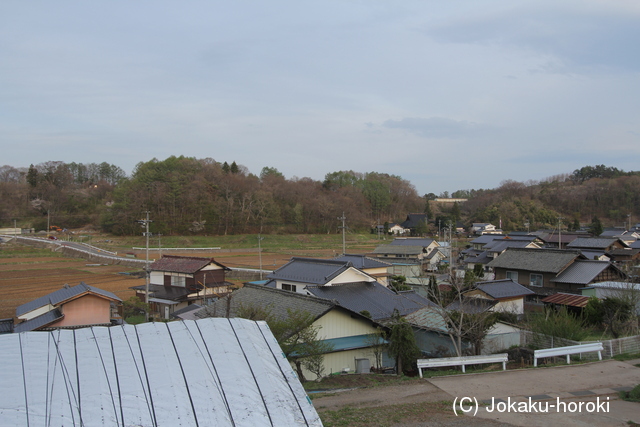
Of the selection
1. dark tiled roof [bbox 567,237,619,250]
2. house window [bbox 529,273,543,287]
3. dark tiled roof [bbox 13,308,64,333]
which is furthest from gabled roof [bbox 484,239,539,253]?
dark tiled roof [bbox 13,308,64,333]

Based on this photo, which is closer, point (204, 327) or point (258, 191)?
point (204, 327)

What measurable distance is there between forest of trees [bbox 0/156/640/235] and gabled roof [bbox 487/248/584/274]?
49.4 m

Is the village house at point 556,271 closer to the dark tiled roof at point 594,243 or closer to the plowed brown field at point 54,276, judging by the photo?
the dark tiled roof at point 594,243

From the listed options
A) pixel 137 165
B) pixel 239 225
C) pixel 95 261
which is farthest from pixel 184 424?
pixel 137 165

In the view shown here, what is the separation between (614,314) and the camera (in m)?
14.5

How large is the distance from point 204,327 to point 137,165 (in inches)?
3142

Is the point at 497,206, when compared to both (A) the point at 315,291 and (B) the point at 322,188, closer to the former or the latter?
(B) the point at 322,188

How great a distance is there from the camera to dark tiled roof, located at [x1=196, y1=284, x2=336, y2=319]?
12.4 m

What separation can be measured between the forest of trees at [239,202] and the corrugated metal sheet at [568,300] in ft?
179

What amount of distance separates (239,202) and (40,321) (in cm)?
5986

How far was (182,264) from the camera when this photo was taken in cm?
2591

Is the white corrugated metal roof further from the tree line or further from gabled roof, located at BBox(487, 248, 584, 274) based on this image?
the tree line

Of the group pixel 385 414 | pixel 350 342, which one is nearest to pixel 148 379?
pixel 385 414

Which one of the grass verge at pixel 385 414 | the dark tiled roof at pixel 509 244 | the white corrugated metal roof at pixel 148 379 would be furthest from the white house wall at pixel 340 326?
the dark tiled roof at pixel 509 244
